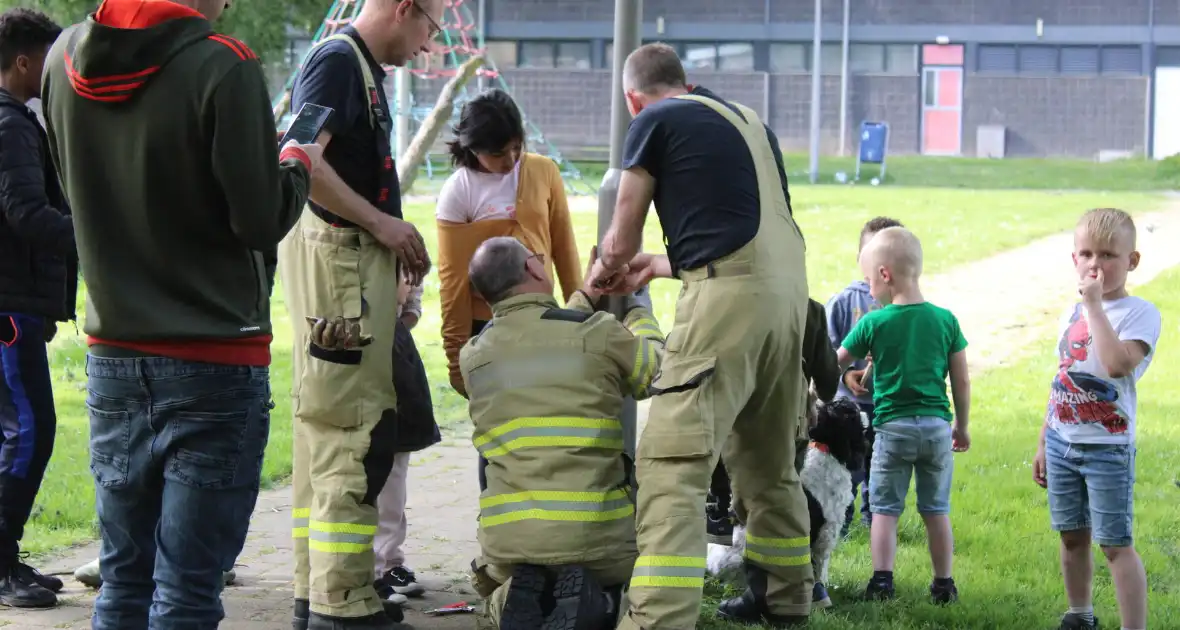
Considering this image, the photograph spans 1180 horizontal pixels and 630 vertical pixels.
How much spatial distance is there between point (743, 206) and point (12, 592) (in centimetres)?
299

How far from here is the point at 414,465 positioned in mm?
8156

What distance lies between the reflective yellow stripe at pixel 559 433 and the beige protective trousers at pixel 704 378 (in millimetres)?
126

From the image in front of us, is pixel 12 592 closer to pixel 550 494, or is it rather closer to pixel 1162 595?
pixel 550 494

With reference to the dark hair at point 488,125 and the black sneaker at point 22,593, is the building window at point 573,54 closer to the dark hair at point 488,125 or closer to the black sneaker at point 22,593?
the dark hair at point 488,125

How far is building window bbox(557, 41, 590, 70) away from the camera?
157 feet

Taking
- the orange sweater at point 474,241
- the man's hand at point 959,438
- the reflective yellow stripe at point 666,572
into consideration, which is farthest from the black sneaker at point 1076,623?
the orange sweater at point 474,241

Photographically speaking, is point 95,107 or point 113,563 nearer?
point 95,107

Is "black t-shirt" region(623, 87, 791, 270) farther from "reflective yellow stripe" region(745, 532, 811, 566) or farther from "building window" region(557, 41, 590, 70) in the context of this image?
"building window" region(557, 41, 590, 70)

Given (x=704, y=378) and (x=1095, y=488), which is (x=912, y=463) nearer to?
(x=1095, y=488)

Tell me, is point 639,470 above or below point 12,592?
above

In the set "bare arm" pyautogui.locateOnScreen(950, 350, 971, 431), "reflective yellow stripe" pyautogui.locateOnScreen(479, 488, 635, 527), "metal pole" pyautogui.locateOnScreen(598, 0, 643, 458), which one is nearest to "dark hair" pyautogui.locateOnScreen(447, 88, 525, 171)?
"metal pole" pyautogui.locateOnScreen(598, 0, 643, 458)

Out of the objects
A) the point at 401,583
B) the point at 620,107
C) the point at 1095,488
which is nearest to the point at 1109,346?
the point at 1095,488

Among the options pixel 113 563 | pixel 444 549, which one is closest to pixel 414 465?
pixel 444 549

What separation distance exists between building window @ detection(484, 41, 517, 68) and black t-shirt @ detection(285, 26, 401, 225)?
43984mm
